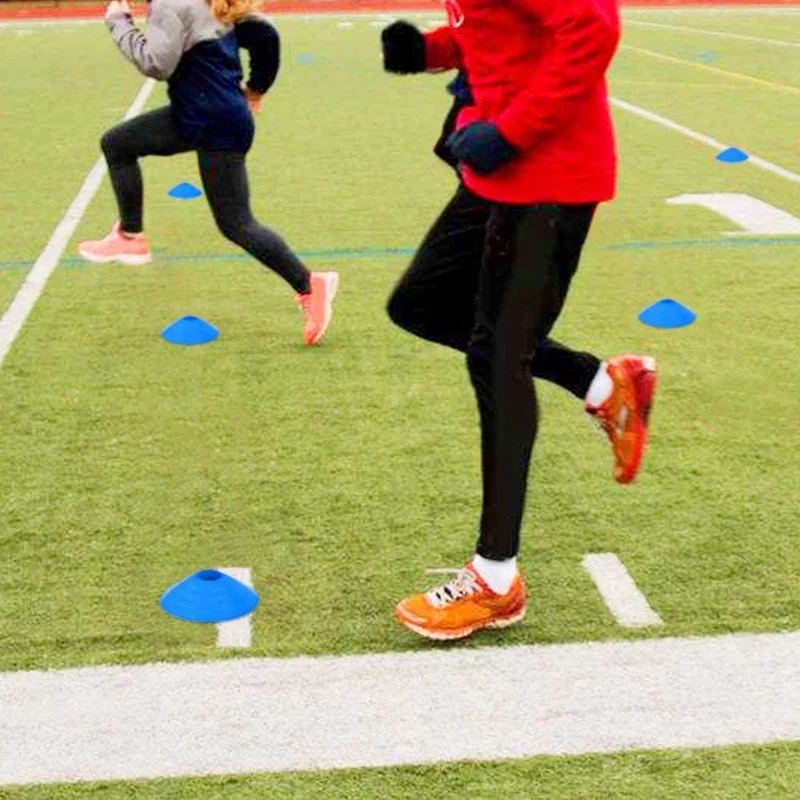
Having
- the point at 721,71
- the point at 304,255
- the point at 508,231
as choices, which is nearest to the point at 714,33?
the point at 721,71

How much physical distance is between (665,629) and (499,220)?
107 centimetres

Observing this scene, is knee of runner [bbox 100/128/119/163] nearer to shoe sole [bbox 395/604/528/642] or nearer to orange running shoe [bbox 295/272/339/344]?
orange running shoe [bbox 295/272/339/344]

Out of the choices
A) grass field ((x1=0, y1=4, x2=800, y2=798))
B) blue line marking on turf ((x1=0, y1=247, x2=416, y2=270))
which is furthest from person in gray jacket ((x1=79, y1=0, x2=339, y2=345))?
blue line marking on turf ((x1=0, y1=247, x2=416, y2=270))

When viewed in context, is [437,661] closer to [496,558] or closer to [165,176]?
[496,558]

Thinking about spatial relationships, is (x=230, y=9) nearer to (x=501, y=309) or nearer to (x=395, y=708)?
(x=501, y=309)

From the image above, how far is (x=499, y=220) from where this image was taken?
3.73 meters

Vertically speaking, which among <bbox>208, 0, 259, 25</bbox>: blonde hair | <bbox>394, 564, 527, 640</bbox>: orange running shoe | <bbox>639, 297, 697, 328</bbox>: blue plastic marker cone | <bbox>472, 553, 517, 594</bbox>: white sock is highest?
<bbox>208, 0, 259, 25</bbox>: blonde hair

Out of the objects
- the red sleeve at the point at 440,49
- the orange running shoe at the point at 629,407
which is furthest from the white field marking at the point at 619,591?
the red sleeve at the point at 440,49

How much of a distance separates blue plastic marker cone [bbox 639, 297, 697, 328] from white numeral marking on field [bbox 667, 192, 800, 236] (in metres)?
2.18

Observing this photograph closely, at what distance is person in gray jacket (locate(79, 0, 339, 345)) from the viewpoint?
6367mm

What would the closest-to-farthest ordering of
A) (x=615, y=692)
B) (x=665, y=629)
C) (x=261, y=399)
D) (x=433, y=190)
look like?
(x=615, y=692), (x=665, y=629), (x=261, y=399), (x=433, y=190)

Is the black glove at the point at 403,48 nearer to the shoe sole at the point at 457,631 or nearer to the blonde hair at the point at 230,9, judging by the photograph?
the shoe sole at the point at 457,631

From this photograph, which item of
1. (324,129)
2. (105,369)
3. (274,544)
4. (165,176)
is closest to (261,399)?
(105,369)

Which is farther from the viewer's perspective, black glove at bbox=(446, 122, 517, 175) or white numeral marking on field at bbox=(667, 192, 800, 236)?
white numeral marking on field at bbox=(667, 192, 800, 236)
